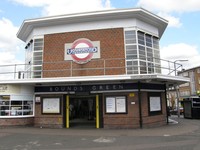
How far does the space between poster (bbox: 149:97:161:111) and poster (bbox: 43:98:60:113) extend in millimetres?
6272

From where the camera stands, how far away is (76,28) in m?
16.9

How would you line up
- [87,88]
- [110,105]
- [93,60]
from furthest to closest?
[93,60]
[87,88]
[110,105]

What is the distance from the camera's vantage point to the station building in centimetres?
1527

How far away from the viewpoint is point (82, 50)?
16469mm

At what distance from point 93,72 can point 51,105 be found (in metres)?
3.60

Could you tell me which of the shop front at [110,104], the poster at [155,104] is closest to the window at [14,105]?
the shop front at [110,104]

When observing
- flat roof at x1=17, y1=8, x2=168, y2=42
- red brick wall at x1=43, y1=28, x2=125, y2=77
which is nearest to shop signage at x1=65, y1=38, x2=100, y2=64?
red brick wall at x1=43, y1=28, x2=125, y2=77

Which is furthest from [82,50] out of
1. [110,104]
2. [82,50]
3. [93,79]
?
A: [110,104]

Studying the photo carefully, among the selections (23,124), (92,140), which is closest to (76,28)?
(23,124)

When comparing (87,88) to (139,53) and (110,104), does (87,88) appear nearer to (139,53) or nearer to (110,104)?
(110,104)

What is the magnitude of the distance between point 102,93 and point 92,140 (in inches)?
199

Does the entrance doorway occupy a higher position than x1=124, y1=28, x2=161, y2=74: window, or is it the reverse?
x1=124, y1=28, x2=161, y2=74: window

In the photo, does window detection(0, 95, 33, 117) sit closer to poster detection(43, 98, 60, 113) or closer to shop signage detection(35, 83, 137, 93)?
shop signage detection(35, 83, 137, 93)

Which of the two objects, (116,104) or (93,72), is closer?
(116,104)
